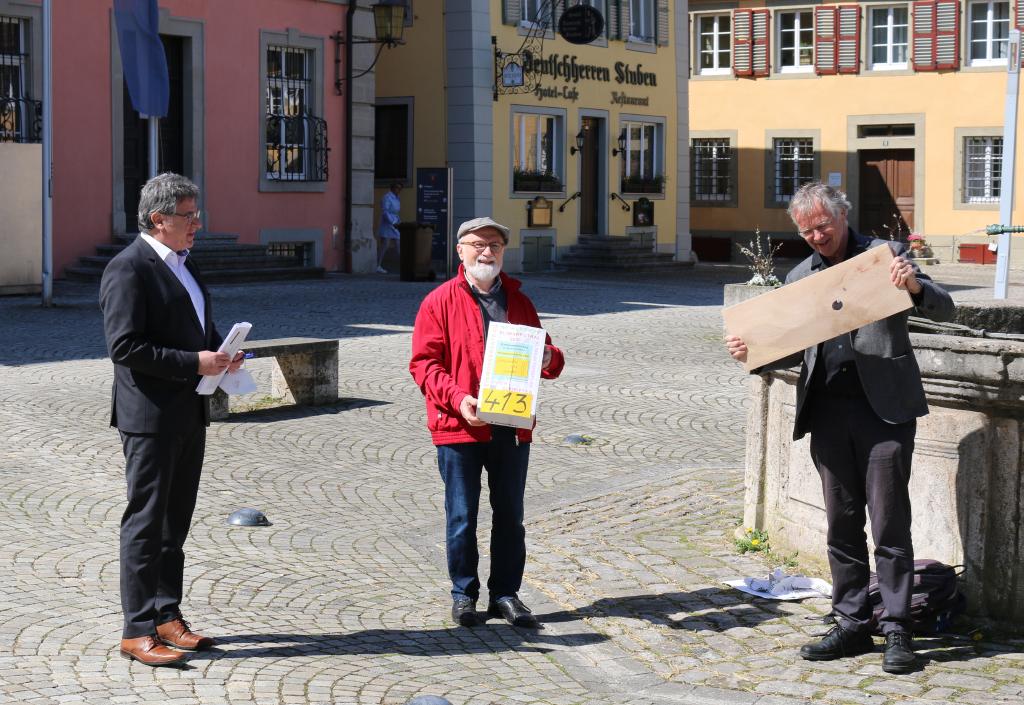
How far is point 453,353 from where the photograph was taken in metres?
6.27

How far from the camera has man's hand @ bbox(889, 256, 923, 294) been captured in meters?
5.46

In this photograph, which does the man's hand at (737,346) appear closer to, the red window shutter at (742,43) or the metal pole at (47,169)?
the metal pole at (47,169)

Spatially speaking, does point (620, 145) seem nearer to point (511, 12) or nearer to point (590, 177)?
point (590, 177)

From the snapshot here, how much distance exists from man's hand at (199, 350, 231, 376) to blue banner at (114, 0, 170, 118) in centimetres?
1657

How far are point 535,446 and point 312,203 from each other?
17.5m

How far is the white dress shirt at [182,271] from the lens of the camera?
5.75 metres

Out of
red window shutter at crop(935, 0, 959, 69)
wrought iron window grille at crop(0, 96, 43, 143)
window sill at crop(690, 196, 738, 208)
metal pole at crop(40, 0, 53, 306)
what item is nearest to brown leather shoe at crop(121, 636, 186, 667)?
metal pole at crop(40, 0, 53, 306)

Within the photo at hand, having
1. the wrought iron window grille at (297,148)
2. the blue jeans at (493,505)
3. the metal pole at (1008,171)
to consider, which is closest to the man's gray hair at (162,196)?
the blue jeans at (493,505)

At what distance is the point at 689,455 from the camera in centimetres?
1045

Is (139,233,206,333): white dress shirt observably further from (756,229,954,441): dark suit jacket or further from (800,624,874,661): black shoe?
(800,624,874,661): black shoe

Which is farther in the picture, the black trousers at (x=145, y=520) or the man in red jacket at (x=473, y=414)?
the man in red jacket at (x=473, y=414)

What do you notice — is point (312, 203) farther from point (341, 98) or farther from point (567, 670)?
point (567, 670)

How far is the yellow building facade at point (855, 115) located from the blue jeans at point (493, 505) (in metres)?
30.7

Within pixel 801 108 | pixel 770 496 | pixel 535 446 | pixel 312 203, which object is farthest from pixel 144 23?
pixel 801 108
